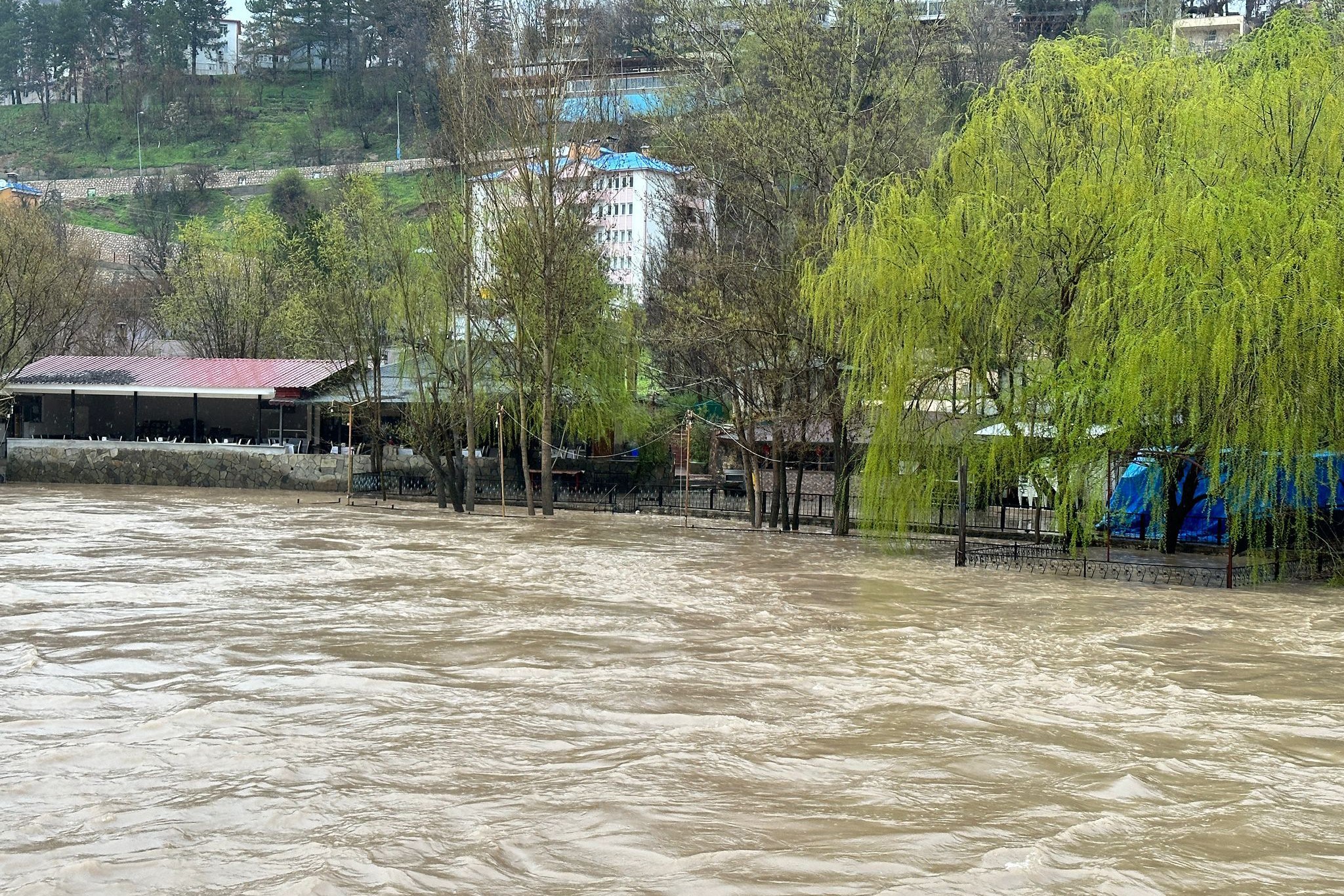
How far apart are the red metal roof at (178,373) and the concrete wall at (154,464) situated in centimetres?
223

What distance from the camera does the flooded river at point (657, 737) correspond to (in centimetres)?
793

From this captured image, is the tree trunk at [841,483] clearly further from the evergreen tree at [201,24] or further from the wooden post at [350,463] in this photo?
the evergreen tree at [201,24]

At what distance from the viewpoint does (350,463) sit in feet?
116

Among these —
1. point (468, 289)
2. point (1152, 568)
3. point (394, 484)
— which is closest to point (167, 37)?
point (394, 484)

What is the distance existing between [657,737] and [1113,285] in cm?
1401

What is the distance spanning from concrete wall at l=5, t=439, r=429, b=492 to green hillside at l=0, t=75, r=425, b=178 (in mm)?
69787

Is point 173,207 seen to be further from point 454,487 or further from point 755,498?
point 755,498

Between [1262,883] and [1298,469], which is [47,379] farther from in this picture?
[1262,883]

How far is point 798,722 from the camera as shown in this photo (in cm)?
1140

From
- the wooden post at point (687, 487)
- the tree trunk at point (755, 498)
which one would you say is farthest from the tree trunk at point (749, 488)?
the wooden post at point (687, 487)

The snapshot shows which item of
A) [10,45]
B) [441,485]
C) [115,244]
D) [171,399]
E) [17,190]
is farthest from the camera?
[10,45]

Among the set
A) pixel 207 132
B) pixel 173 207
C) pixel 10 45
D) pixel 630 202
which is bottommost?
pixel 630 202

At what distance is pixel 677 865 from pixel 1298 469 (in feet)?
51.2

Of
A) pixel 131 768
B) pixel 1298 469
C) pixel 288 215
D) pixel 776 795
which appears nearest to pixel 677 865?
pixel 776 795
